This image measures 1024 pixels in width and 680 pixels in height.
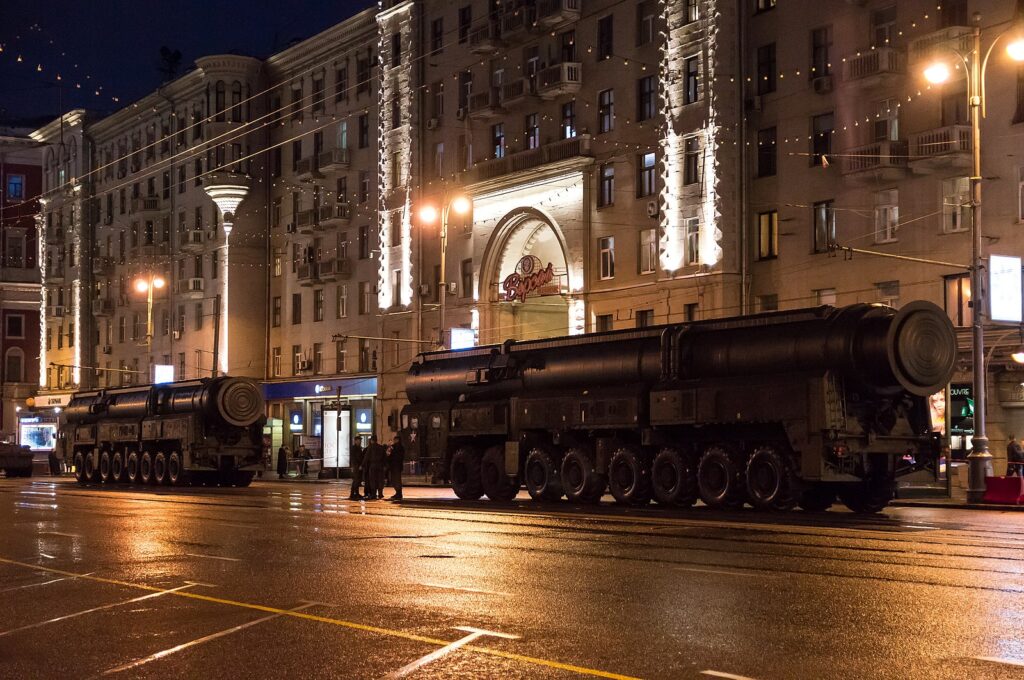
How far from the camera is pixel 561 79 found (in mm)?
51062

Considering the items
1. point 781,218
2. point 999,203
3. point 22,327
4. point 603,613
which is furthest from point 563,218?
point 22,327

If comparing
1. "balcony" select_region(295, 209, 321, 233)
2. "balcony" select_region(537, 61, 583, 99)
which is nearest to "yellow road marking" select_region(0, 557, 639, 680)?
"balcony" select_region(537, 61, 583, 99)

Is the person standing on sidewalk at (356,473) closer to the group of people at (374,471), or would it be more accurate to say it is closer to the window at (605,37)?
the group of people at (374,471)

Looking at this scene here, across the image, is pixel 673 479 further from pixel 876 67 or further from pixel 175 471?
pixel 175 471

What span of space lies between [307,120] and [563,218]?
22347 millimetres

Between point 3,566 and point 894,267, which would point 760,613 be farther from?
point 894,267

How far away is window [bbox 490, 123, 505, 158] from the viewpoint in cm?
5628

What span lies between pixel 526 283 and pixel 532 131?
6.03m

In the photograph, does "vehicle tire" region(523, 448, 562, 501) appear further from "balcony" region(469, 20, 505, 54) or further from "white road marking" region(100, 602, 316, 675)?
"balcony" region(469, 20, 505, 54)

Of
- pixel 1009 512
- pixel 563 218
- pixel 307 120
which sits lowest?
pixel 1009 512

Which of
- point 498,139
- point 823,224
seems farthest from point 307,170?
point 823,224

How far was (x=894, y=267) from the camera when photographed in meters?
40.8

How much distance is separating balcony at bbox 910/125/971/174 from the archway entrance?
16.8m

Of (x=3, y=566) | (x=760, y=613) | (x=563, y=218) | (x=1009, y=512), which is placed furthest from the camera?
(x=563, y=218)
